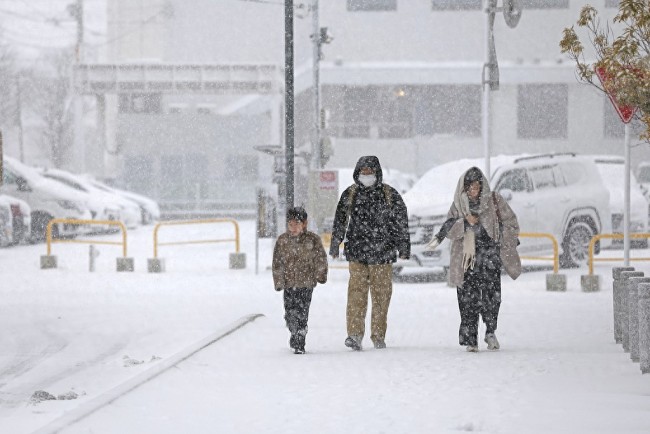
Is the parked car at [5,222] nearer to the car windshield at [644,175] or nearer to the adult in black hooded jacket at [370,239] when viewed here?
the adult in black hooded jacket at [370,239]

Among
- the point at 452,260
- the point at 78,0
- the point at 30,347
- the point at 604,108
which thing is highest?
the point at 78,0

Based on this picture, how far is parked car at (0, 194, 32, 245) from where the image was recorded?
28.6 meters

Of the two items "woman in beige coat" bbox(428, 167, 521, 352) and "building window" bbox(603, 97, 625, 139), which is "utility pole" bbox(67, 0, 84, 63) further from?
"woman in beige coat" bbox(428, 167, 521, 352)

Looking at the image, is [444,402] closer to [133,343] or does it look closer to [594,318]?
[133,343]

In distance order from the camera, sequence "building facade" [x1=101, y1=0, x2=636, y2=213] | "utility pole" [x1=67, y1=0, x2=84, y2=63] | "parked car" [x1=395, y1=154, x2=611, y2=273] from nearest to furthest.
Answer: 1. "parked car" [x1=395, y1=154, x2=611, y2=273]
2. "building facade" [x1=101, y1=0, x2=636, y2=213]
3. "utility pole" [x1=67, y1=0, x2=84, y2=63]

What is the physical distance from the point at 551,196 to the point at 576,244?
1031 mm

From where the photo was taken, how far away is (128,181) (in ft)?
189

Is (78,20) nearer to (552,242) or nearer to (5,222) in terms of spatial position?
(5,222)

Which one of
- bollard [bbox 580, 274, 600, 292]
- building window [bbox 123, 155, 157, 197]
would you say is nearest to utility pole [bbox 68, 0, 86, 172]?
building window [bbox 123, 155, 157, 197]

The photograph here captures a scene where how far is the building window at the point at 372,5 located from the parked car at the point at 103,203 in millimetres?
10367

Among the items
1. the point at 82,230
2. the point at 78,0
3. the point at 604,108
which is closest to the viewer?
the point at 82,230

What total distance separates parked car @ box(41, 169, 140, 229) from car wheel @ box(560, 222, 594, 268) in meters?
15.7

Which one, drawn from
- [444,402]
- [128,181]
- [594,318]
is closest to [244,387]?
[444,402]

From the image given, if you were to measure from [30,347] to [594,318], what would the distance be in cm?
631
